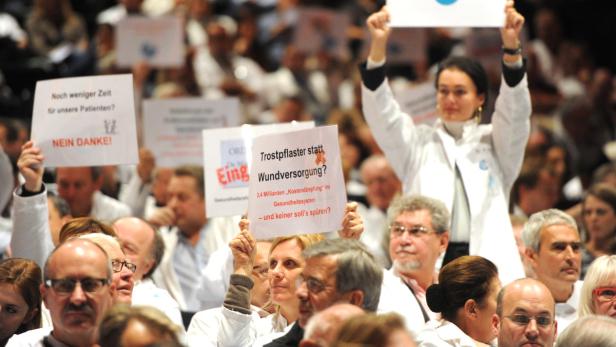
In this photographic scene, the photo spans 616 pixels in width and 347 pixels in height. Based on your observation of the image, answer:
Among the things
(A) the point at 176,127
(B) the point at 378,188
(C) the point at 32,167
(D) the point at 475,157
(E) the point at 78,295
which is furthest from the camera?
(B) the point at 378,188

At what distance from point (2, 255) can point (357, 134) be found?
15.4ft

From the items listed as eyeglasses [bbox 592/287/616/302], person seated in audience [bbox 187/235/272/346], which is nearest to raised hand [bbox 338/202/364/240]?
person seated in audience [bbox 187/235/272/346]

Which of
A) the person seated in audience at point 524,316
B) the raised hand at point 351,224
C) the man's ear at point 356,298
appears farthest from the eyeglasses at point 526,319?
the man's ear at point 356,298

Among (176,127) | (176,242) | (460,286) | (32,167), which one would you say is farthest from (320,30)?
(460,286)

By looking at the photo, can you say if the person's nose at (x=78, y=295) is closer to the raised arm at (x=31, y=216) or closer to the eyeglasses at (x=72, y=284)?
the eyeglasses at (x=72, y=284)

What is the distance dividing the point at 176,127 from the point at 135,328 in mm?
4811

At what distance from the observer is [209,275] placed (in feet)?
24.5

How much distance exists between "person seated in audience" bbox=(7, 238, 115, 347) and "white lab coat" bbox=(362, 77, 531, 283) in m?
2.83

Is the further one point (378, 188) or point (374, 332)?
point (378, 188)

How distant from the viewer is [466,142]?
7.84m

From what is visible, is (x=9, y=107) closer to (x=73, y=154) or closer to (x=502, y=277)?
(x=73, y=154)

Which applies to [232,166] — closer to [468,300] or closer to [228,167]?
[228,167]

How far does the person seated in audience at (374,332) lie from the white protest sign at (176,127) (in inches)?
199

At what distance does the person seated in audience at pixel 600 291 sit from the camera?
22.1 feet
